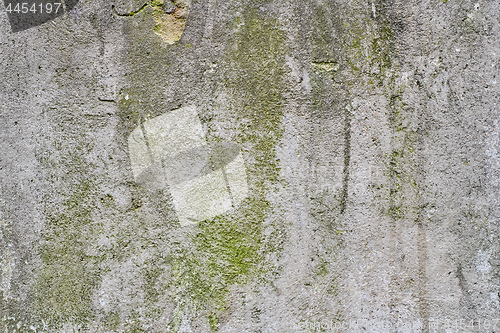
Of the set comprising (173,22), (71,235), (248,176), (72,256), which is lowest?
(72,256)

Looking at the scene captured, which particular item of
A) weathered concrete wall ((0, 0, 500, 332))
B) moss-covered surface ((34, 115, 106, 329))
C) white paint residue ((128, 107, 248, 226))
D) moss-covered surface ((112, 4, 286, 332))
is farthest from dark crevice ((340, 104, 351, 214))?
moss-covered surface ((34, 115, 106, 329))

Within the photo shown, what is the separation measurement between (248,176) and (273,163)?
0.22 meters

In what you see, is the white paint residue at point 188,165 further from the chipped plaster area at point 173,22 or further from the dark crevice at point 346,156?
the dark crevice at point 346,156

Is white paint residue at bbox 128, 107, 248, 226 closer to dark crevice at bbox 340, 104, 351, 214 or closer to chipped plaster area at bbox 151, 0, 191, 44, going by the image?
chipped plaster area at bbox 151, 0, 191, 44

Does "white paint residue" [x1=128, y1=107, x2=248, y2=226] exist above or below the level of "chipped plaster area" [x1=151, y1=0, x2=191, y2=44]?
below

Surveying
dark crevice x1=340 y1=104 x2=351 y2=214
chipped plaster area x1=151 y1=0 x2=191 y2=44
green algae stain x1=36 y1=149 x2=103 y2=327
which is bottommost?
green algae stain x1=36 y1=149 x2=103 y2=327

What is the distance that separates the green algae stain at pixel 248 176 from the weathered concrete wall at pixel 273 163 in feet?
0.04

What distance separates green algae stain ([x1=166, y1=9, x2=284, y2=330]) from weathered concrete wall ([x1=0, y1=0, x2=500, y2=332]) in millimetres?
11

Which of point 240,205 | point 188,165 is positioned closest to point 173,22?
point 188,165

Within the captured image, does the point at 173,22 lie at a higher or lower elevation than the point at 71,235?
higher

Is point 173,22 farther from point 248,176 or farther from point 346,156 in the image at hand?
point 346,156

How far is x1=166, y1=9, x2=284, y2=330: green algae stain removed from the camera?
2.49 metres

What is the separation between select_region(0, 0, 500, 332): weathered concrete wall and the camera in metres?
2.47

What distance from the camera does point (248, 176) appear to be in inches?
98.7
